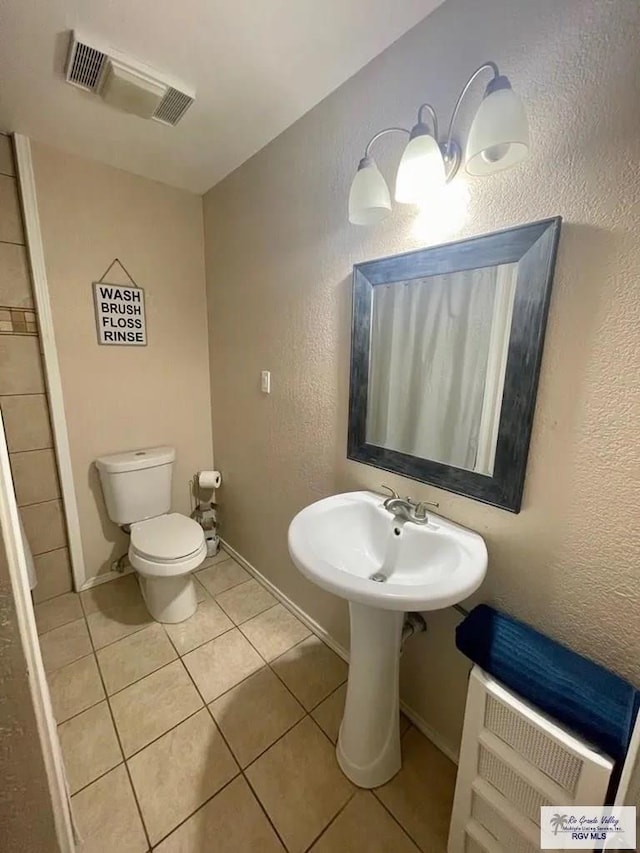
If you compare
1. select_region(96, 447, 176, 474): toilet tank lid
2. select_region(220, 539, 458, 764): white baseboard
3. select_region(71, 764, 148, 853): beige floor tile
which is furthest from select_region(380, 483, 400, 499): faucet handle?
select_region(96, 447, 176, 474): toilet tank lid

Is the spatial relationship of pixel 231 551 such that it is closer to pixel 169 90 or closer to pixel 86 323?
pixel 86 323

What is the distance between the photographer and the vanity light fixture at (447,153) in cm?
71

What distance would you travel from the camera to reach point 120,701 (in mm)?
1342

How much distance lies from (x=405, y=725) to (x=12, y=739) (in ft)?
4.12

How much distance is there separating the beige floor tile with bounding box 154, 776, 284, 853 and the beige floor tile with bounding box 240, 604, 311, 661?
51 cm

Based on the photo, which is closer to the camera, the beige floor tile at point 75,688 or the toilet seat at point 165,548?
the beige floor tile at point 75,688

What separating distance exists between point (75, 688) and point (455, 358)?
1899 millimetres

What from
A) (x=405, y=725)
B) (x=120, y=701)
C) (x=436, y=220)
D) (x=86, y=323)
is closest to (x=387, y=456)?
(x=436, y=220)

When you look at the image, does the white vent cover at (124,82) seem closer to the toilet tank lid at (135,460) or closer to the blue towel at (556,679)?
the toilet tank lid at (135,460)

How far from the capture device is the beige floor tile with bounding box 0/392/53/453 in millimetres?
1627

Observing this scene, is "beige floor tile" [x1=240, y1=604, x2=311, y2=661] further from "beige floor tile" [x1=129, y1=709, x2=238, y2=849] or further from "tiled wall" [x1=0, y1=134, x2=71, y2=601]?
"tiled wall" [x1=0, y1=134, x2=71, y2=601]

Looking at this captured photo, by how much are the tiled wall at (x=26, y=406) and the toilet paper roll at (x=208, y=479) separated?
0.72m

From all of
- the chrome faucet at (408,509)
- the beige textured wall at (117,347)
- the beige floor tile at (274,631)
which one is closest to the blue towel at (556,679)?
the chrome faucet at (408,509)

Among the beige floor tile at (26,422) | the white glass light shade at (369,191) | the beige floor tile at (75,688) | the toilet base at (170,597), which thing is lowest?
the beige floor tile at (75,688)
